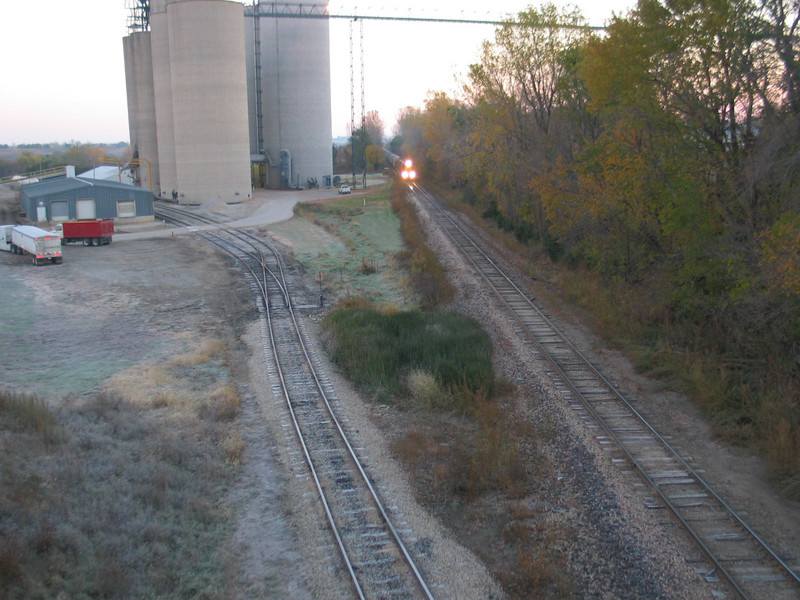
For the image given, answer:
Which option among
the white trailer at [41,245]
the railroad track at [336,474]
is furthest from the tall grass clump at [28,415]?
the white trailer at [41,245]

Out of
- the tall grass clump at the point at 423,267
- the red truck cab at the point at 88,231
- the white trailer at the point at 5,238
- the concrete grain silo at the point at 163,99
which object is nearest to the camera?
the tall grass clump at the point at 423,267

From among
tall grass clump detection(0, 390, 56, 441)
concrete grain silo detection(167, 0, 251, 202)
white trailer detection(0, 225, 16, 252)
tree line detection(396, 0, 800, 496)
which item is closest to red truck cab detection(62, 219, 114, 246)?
white trailer detection(0, 225, 16, 252)

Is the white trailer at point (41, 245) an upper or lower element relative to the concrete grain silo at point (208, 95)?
lower

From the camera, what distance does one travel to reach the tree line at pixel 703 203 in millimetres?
12836

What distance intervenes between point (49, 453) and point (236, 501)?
126 inches

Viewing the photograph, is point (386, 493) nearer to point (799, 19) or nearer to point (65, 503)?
point (65, 503)

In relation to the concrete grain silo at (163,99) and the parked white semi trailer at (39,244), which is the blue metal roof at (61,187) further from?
the concrete grain silo at (163,99)

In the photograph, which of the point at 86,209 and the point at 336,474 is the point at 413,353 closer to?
the point at 336,474

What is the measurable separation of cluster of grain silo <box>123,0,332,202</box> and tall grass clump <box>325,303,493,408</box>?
42.5 m

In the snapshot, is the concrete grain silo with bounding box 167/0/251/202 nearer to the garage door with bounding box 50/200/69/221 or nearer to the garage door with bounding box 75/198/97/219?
the garage door with bounding box 75/198/97/219

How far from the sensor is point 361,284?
26531mm

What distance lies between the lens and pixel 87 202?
46094mm

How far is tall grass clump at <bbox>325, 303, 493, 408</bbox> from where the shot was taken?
14.6m

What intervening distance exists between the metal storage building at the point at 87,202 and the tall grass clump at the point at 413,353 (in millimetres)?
33050
